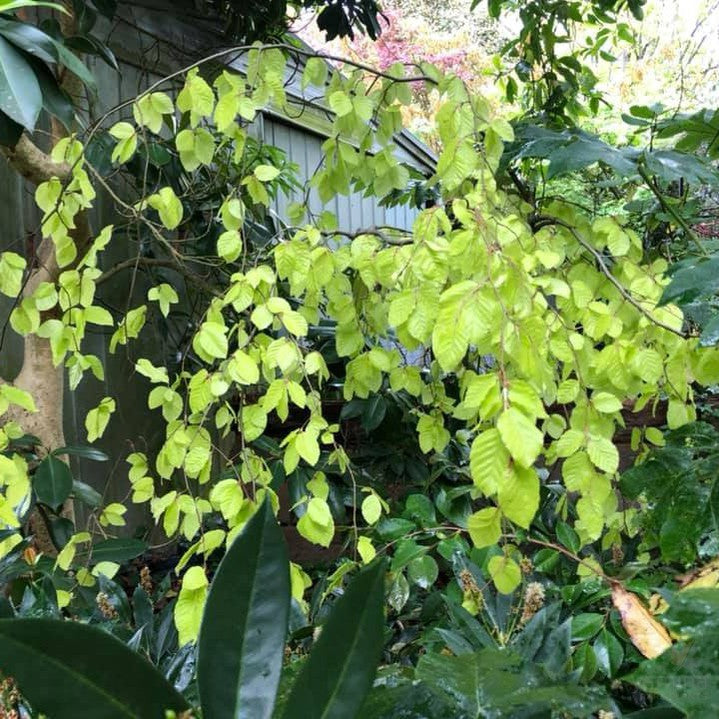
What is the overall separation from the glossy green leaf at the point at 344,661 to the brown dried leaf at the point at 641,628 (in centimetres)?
35

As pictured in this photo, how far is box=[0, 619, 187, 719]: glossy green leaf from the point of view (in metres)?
0.38

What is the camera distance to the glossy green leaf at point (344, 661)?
43cm

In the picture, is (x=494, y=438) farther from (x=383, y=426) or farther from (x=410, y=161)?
(x=410, y=161)

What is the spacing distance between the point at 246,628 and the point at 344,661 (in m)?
0.08

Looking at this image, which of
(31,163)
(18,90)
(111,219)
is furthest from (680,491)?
(111,219)

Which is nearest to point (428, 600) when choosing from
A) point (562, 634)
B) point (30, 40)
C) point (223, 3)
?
point (562, 634)

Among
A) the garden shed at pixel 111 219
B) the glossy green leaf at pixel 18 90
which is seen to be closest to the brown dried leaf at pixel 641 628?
the glossy green leaf at pixel 18 90

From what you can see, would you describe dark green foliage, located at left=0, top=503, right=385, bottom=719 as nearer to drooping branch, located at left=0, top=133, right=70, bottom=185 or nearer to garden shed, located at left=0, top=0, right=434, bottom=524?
drooping branch, located at left=0, top=133, right=70, bottom=185

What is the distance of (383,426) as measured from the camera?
83.4 inches

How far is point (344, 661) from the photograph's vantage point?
1.42 ft

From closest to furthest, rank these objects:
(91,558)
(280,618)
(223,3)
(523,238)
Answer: (280,618), (523,238), (91,558), (223,3)

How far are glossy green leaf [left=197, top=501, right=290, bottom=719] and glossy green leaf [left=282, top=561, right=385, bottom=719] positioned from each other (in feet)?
0.11

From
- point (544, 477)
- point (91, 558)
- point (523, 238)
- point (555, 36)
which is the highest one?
point (555, 36)

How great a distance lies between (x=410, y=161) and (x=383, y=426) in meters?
3.53
